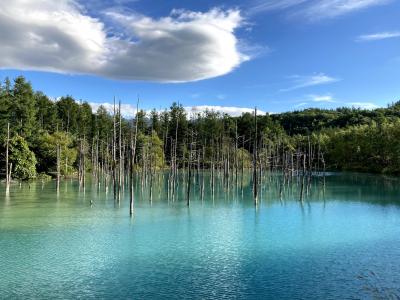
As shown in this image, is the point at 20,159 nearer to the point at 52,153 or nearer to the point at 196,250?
the point at 52,153

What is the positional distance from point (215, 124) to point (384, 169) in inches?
1838

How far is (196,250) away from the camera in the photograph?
22.9 m

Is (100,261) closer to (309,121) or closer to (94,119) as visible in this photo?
(94,119)

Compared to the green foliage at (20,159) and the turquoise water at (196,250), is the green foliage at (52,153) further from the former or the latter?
the turquoise water at (196,250)

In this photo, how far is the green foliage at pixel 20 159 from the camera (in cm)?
5406

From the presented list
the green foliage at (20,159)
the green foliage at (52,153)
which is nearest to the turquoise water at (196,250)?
the green foliage at (20,159)

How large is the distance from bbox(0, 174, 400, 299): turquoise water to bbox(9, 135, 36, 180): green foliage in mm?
14522

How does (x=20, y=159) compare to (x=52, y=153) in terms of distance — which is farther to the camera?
(x=52, y=153)

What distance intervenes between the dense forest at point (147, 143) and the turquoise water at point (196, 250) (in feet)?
16.8

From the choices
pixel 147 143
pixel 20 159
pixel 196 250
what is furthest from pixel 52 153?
pixel 196 250

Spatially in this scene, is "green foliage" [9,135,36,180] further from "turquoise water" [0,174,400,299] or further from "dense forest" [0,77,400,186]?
"turquoise water" [0,174,400,299]

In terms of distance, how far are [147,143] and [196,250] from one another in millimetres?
48722

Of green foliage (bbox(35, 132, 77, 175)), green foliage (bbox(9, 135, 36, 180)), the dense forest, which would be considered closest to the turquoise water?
the dense forest

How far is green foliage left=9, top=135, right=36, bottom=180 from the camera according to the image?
2128 inches
